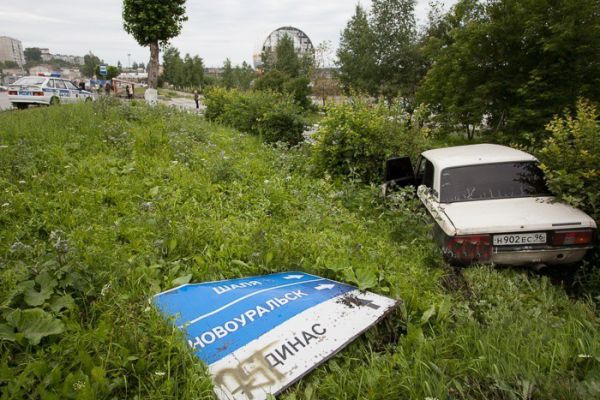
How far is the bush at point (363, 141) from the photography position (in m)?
7.26

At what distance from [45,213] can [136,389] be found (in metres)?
2.84

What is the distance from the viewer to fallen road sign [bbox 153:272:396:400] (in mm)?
2070

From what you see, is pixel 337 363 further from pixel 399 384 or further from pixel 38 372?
pixel 38 372

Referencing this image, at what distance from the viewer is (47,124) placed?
726 cm

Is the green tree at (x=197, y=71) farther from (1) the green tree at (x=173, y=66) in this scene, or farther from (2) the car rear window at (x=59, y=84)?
(2) the car rear window at (x=59, y=84)

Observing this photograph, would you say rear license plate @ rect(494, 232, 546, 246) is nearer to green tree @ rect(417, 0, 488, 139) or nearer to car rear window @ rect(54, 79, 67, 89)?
green tree @ rect(417, 0, 488, 139)

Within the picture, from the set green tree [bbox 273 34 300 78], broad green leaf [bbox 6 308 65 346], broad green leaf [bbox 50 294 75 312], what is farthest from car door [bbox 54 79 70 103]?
green tree [bbox 273 34 300 78]

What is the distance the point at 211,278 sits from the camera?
3.14 m

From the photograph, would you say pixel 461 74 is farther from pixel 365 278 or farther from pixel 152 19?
pixel 152 19

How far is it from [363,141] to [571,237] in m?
4.20

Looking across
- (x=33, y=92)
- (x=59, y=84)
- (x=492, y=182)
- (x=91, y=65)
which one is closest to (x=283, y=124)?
(x=492, y=182)

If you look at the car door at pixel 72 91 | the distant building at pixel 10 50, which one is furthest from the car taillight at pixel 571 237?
the distant building at pixel 10 50

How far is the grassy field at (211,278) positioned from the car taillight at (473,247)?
0.75ft

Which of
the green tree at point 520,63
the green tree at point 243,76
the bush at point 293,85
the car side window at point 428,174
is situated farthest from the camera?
the green tree at point 243,76
